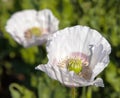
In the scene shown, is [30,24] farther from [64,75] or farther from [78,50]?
[64,75]

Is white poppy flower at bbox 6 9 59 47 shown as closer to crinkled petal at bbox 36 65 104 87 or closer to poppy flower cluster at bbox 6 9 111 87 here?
poppy flower cluster at bbox 6 9 111 87

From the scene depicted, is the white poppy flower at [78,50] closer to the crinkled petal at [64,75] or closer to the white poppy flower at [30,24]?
the crinkled petal at [64,75]

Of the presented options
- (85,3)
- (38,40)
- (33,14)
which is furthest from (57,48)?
(33,14)

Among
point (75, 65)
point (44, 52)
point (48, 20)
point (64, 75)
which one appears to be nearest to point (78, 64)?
point (75, 65)

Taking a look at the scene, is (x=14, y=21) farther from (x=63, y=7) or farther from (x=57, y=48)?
(x=57, y=48)

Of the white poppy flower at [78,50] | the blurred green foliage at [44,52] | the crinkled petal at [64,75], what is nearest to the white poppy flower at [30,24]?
the blurred green foliage at [44,52]

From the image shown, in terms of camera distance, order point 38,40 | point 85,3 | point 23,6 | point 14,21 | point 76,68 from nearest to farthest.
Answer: point 76,68 → point 38,40 → point 85,3 → point 14,21 → point 23,6

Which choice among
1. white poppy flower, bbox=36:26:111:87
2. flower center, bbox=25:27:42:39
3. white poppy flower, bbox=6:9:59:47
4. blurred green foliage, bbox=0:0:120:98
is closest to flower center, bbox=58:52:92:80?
white poppy flower, bbox=36:26:111:87

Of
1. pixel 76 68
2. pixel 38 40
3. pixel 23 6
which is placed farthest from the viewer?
pixel 23 6
